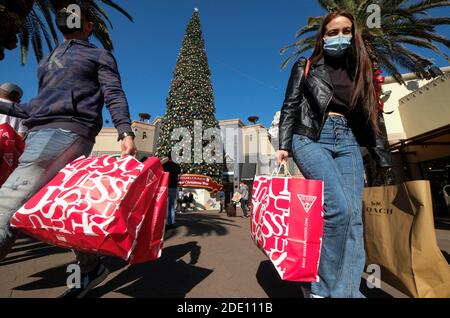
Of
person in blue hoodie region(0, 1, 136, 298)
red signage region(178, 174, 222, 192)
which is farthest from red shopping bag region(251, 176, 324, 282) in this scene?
red signage region(178, 174, 222, 192)

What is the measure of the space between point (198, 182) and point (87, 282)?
19617mm

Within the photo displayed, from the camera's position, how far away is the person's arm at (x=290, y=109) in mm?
1984

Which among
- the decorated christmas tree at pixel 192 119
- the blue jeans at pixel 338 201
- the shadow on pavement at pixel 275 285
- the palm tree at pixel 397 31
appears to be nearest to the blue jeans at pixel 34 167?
the blue jeans at pixel 338 201

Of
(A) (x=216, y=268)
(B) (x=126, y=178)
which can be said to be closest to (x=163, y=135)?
(A) (x=216, y=268)

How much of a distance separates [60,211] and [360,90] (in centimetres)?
209

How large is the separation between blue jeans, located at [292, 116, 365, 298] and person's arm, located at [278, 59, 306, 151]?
2.7 inches

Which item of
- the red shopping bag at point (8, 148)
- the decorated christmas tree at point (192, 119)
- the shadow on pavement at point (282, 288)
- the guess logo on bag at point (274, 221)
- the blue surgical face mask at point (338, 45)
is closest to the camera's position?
the guess logo on bag at point (274, 221)

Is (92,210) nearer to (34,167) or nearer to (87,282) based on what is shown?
(34,167)

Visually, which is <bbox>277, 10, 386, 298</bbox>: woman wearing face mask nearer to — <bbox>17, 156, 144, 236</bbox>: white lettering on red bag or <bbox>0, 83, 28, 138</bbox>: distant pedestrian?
<bbox>17, 156, 144, 236</bbox>: white lettering on red bag

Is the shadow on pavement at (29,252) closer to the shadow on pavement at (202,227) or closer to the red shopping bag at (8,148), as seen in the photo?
the red shopping bag at (8,148)

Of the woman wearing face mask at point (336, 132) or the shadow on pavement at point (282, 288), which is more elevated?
the woman wearing face mask at point (336, 132)

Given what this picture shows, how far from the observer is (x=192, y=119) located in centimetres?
2214

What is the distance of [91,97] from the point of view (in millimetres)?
1937

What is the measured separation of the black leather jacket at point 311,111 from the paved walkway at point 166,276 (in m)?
1.32
